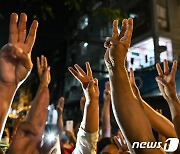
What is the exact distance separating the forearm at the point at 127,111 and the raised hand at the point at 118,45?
0.20 feet

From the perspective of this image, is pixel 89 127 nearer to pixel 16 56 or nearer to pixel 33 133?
pixel 33 133

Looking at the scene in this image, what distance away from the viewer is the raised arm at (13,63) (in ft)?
5.72

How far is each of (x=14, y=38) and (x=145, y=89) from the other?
9.43 m

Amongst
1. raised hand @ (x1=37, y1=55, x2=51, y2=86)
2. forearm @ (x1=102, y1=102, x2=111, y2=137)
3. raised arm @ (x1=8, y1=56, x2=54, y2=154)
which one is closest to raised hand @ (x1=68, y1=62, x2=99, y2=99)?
raised hand @ (x1=37, y1=55, x2=51, y2=86)

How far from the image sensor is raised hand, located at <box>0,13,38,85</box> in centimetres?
179

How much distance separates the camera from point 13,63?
1843mm

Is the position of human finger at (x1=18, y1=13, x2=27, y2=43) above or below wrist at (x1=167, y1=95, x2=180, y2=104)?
above

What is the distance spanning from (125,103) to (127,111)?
0.05 m

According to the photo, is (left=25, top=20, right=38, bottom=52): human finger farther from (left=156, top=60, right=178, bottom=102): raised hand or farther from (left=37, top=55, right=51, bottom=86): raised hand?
(left=156, top=60, right=178, bottom=102): raised hand

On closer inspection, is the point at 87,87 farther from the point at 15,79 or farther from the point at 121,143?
the point at 15,79

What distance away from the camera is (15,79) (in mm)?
1822

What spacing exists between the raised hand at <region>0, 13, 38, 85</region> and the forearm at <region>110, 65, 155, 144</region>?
2.16 ft

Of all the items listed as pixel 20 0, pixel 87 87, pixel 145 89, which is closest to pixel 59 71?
pixel 145 89

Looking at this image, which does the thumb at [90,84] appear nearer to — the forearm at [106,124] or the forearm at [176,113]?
the forearm at [176,113]
